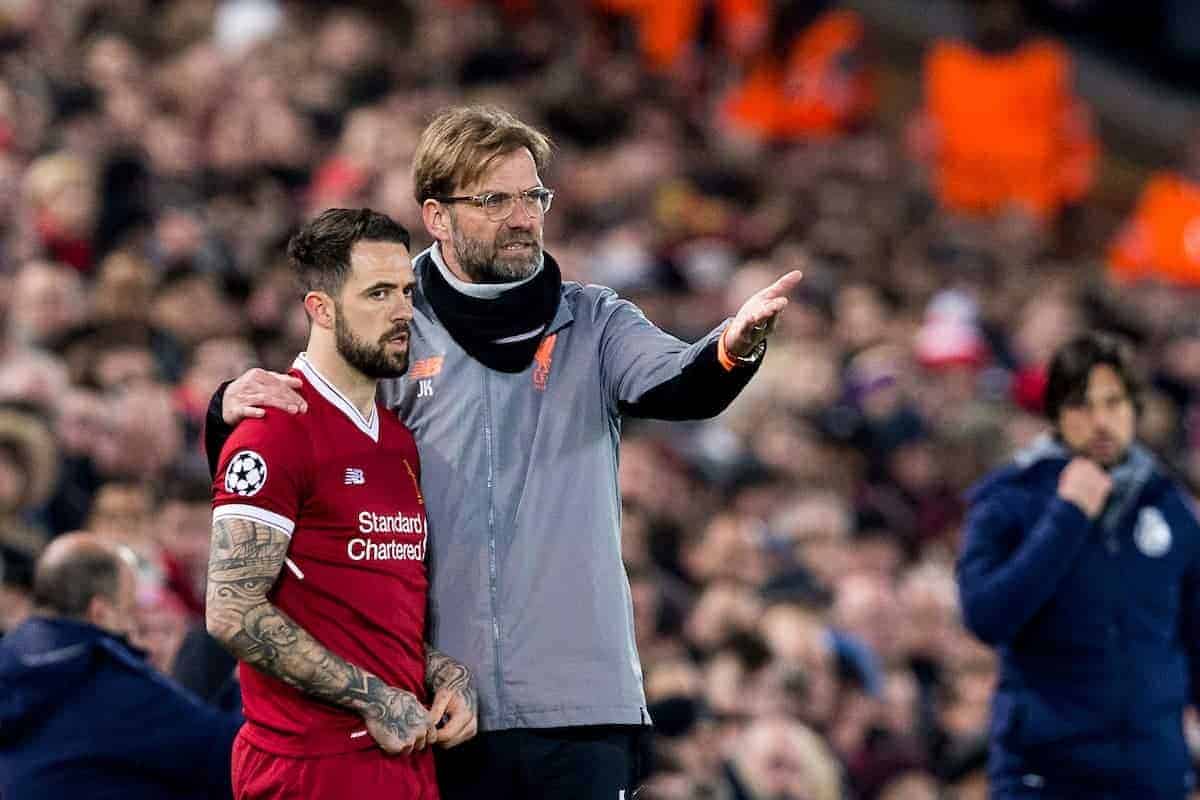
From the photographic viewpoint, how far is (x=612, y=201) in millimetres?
12680

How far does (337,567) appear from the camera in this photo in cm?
433

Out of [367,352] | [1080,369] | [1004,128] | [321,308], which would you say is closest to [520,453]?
[367,352]

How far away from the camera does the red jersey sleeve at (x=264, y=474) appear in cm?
423

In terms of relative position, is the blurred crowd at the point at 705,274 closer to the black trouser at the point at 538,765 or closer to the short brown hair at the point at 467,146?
the black trouser at the point at 538,765

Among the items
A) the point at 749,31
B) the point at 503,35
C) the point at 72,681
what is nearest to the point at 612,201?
the point at 503,35

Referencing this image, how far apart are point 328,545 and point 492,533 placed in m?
0.37

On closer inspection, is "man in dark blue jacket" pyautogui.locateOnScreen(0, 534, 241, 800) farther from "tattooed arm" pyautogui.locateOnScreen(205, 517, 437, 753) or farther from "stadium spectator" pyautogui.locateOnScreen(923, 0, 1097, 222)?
"stadium spectator" pyautogui.locateOnScreen(923, 0, 1097, 222)

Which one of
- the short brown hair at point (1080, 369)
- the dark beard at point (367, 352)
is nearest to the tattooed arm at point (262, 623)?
the dark beard at point (367, 352)

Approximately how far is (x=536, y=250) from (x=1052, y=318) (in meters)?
8.18

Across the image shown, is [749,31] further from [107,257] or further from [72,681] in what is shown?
[72,681]

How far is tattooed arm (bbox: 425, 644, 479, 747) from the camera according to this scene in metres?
4.38

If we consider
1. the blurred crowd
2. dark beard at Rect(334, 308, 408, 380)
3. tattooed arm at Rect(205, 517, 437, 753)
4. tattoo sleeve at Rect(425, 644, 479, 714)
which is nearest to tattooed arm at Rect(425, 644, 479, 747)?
tattoo sleeve at Rect(425, 644, 479, 714)

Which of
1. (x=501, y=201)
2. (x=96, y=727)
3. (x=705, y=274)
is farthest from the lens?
(x=705, y=274)

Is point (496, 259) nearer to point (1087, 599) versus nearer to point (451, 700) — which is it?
point (451, 700)
